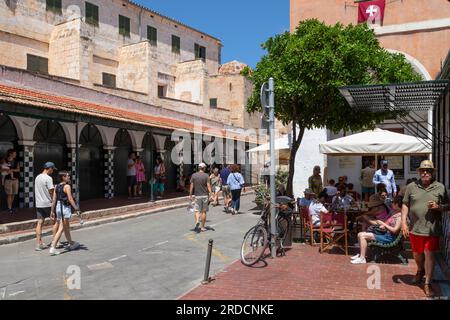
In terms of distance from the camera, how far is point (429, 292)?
580 centimetres

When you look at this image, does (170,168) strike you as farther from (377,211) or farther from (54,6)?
(377,211)

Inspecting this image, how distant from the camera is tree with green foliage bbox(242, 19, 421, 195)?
9867 mm

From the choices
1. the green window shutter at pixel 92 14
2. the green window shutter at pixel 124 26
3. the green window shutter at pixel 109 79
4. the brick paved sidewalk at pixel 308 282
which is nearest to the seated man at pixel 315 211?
the brick paved sidewalk at pixel 308 282

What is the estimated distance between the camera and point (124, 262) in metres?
8.00

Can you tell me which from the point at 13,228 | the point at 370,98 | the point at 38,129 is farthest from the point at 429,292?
the point at 38,129

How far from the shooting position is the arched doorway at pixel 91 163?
682 inches

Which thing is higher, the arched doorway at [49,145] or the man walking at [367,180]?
the arched doorway at [49,145]

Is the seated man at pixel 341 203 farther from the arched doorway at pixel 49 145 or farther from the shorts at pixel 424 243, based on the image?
the arched doorway at pixel 49 145

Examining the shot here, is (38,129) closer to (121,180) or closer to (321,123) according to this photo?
(121,180)

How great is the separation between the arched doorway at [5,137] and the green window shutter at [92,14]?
59.5 ft

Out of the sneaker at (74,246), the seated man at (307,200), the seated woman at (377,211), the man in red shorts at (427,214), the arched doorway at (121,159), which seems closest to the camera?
the man in red shorts at (427,214)

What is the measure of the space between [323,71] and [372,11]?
26.4 ft

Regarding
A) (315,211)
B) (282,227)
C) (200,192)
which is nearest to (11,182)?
(200,192)

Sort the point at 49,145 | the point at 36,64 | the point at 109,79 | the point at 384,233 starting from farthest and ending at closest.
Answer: the point at 109,79, the point at 36,64, the point at 49,145, the point at 384,233
